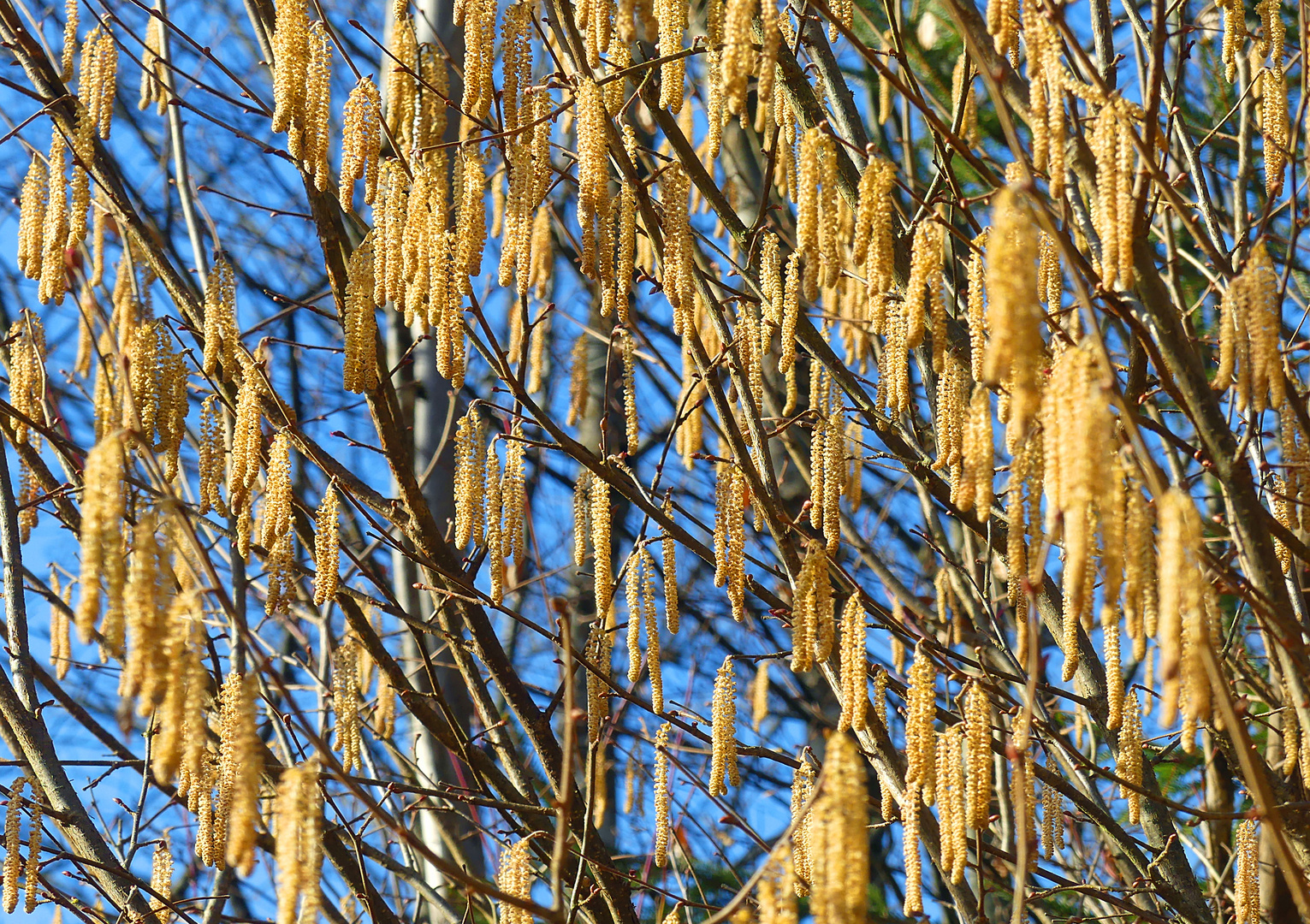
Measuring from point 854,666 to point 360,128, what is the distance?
A: 134cm

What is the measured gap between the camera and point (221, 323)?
8.52 feet

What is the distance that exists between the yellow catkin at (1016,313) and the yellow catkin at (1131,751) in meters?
1.18

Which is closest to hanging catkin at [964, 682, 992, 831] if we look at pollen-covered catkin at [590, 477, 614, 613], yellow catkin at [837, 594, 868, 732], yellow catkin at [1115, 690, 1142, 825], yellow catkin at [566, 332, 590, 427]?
yellow catkin at [837, 594, 868, 732]

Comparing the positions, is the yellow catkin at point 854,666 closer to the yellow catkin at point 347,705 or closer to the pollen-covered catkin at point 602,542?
the pollen-covered catkin at point 602,542

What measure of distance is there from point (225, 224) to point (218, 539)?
19.5 feet

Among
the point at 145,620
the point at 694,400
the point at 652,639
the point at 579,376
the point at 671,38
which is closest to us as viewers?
the point at 145,620

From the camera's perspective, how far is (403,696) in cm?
283

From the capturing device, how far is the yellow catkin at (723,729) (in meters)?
2.40

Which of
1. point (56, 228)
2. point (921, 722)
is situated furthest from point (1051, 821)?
point (56, 228)

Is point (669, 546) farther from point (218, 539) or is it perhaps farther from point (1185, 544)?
point (218, 539)

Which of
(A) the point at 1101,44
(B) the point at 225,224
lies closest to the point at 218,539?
(A) the point at 1101,44

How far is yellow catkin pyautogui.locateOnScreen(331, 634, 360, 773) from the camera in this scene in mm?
2779

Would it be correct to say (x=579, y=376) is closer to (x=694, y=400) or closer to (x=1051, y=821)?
(x=694, y=400)

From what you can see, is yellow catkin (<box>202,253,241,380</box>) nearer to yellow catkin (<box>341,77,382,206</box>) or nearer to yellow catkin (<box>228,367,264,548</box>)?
yellow catkin (<box>228,367,264,548</box>)
